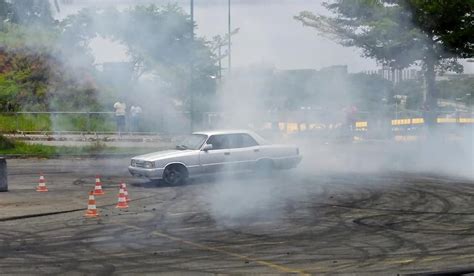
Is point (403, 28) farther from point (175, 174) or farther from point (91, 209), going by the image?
point (91, 209)

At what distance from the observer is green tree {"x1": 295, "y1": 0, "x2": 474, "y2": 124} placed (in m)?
24.4

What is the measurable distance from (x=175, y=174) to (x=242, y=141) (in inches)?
83.9

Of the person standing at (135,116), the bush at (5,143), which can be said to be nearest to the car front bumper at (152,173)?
the person standing at (135,116)

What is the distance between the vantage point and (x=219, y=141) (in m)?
18.4

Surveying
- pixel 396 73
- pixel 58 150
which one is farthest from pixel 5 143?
pixel 396 73

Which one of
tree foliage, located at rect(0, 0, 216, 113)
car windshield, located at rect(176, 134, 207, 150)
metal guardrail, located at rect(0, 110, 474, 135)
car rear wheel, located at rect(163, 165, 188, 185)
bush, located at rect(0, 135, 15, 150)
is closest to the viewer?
car rear wheel, located at rect(163, 165, 188, 185)

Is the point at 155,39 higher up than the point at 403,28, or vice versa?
the point at 403,28

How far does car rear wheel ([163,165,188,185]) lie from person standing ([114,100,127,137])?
9.35m

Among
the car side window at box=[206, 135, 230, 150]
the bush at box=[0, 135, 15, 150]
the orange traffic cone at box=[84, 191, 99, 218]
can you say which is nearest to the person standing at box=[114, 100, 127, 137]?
the bush at box=[0, 135, 15, 150]

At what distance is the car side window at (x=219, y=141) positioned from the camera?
60.1ft

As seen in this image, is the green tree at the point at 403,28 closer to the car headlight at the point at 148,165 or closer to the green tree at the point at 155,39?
A: the green tree at the point at 155,39

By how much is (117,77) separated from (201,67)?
9.88 ft

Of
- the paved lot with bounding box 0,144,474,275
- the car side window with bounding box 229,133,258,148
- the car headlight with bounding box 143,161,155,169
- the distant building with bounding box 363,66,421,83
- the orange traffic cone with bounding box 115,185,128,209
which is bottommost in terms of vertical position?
the paved lot with bounding box 0,144,474,275

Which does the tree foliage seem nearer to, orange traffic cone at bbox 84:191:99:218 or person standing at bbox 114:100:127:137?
person standing at bbox 114:100:127:137
